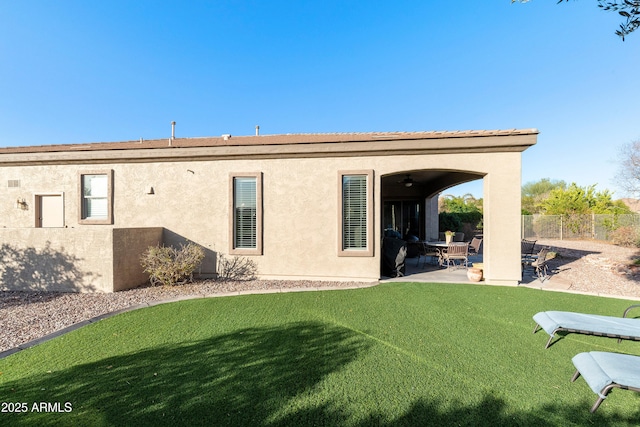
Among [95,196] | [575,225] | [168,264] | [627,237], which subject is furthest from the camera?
[575,225]

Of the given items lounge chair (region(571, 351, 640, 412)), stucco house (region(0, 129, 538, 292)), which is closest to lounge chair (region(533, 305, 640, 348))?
lounge chair (region(571, 351, 640, 412))

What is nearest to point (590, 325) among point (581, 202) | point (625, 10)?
point (625, 10)

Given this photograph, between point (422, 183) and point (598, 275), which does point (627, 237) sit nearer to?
point (598, 275)

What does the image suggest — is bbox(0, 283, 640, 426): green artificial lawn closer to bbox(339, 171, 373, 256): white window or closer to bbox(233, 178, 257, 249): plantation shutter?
bbox(339, 171, 373, 256): white window

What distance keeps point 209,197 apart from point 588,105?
19.2 metres

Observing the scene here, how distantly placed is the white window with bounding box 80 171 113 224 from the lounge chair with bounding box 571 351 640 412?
40.8 ft

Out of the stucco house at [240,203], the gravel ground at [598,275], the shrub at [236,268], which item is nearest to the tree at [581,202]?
the gravel ground at [598,275]

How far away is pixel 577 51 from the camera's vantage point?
9.77m

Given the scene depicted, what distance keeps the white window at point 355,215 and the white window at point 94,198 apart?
852cm

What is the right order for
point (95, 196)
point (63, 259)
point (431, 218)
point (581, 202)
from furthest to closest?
1. point (581, 202)
2. point (431, 218)
3. point (95, 196)
4. point (63, 259)

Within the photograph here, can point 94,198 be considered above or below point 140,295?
above

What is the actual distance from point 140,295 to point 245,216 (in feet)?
12.0

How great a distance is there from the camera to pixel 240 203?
28.0ft

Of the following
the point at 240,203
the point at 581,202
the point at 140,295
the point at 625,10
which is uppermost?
the point at 625,10
